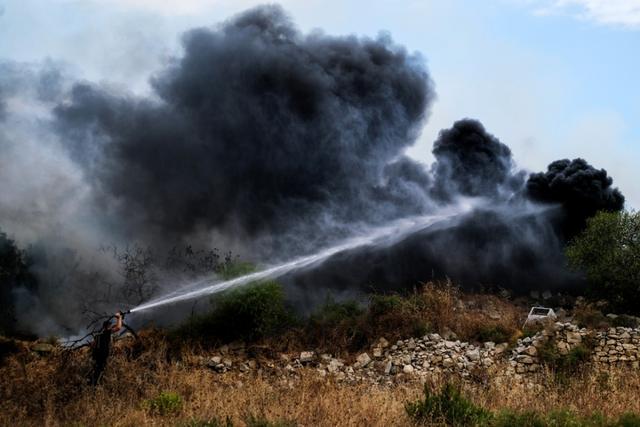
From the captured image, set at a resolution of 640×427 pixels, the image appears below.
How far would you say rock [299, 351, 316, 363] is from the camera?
20250 millimetres

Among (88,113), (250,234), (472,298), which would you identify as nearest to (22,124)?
(88,113)

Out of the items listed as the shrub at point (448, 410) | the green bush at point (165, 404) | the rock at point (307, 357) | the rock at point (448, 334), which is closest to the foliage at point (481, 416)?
the shrub at point (448, 410)

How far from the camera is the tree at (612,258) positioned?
25234 millimetres

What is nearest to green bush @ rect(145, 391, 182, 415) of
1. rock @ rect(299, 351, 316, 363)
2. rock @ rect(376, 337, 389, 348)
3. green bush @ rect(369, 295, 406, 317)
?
rock @ rect(299, 351, 316, 363)

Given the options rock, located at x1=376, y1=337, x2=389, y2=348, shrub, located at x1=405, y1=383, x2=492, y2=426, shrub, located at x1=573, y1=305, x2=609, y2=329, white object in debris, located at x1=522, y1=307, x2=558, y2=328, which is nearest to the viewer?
shrub, located at x1=405, y1=383, x2=492, y2=426

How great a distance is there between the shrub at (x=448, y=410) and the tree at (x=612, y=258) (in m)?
16.9

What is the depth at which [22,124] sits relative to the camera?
30.2 meters

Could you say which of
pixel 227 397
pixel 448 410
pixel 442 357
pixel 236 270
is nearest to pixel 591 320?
pixel 442 357

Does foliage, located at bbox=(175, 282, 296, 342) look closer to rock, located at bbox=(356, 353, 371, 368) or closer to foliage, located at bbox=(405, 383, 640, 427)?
rock, located at bbox=(356, 353, 371, 368)

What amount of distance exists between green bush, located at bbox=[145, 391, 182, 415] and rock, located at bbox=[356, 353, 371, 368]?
335 inches

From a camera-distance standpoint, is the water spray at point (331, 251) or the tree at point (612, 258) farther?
the tree at point (612, 258)

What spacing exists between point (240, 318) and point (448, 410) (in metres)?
12.2

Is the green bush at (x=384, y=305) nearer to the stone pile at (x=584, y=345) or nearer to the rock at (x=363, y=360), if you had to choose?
the rock at (x=363, y=360)

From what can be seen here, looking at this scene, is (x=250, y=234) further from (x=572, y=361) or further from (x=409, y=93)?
(x=572, y=361)
